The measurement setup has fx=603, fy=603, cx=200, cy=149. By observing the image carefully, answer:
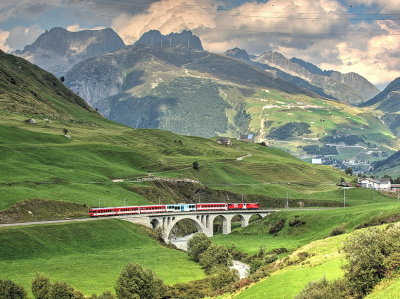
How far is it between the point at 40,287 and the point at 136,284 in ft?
46.0

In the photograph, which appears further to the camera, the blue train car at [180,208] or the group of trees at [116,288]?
the blue train car at [180,208]

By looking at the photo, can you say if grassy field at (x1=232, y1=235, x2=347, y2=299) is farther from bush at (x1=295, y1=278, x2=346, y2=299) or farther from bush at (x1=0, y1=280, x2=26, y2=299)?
bush at (x1=0, y1=280, x2=26, y2=299)

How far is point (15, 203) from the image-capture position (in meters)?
140

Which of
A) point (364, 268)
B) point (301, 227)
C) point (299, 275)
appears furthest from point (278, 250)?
point (364, 268)

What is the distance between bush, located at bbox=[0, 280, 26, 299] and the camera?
3268 inches

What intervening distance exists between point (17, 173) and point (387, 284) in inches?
5530

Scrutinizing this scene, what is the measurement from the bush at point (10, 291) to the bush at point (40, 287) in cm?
179

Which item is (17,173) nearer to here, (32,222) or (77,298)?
(32,222)

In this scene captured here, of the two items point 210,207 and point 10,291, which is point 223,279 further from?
point 210,207

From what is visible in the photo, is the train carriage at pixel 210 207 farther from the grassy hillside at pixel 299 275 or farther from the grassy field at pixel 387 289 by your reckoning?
the grassy field at pixel 387 289

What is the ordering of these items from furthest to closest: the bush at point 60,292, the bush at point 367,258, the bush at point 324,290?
1. the bush at point 60,292
2. the bush at point 367,258
3. the bush at point 324,290

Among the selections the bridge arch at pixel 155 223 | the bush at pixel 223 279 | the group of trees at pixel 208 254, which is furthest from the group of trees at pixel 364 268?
the bridge arch at pixel 155 223

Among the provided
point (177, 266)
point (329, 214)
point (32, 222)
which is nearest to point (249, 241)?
point (329, 214)

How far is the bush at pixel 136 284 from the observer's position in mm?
89938
